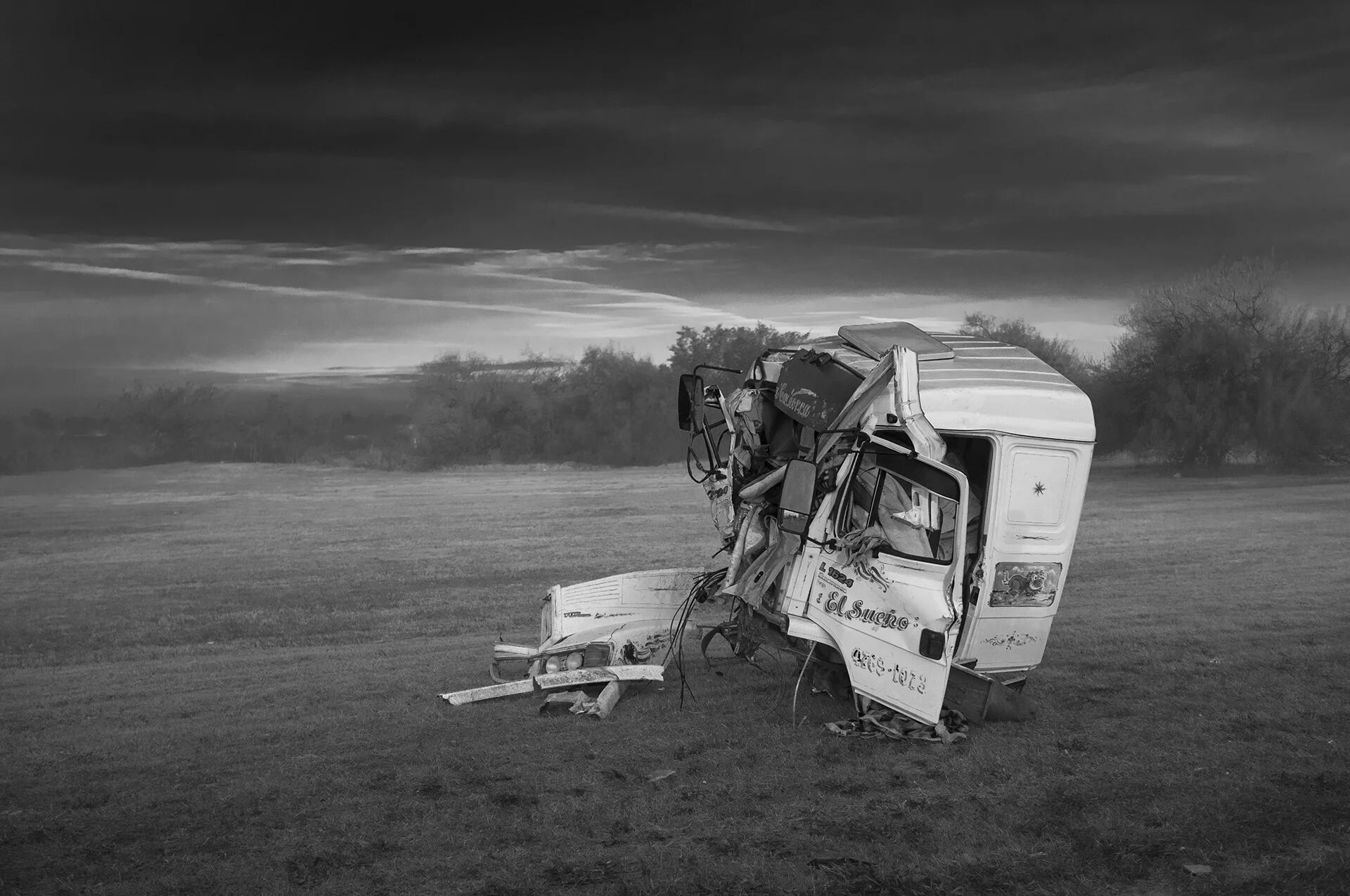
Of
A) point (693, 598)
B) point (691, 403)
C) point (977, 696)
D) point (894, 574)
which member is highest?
point (691, 403)

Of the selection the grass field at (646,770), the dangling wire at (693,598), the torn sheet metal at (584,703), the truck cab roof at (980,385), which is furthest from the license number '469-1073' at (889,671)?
the torn sheet metal at (584,703)

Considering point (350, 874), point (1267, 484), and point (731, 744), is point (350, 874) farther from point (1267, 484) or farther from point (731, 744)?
point (1267, 484)

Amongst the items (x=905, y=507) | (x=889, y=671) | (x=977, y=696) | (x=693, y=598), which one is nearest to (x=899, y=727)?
(x=889, y=671)

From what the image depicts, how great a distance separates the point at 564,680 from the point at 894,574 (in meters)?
2.81

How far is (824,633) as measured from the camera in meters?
7.90

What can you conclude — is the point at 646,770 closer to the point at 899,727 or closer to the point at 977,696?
the point at 899,727

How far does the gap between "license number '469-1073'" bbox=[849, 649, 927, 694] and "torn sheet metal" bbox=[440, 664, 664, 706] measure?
175 centimetres

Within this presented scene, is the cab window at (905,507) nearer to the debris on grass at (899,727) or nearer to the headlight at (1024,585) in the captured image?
the headlight at (1024,585)

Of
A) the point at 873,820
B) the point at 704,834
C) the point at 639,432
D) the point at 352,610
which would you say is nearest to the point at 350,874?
the point at 704,834

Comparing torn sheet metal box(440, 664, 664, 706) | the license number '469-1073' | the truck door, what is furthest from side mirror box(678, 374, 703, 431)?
the license number '469-1073'

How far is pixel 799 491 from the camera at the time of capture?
786 cm

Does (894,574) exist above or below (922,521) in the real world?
below

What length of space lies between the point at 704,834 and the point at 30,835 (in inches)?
147

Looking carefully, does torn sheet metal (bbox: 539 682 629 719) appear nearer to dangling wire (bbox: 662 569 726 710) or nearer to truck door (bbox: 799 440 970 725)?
dangling wire (bbox: 662 569 726 710)
